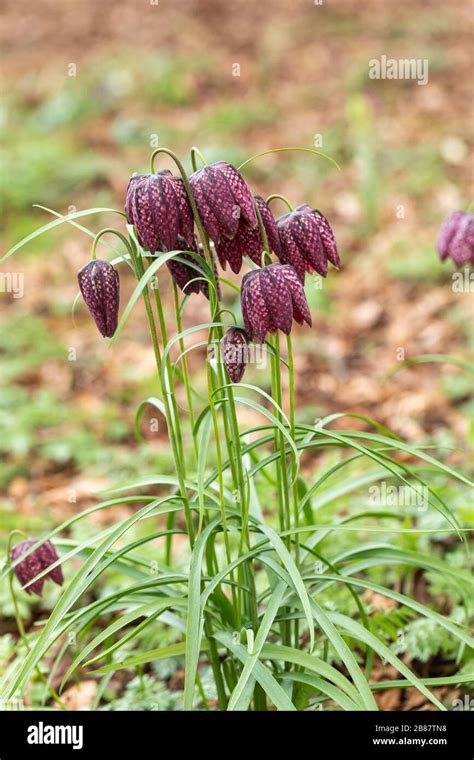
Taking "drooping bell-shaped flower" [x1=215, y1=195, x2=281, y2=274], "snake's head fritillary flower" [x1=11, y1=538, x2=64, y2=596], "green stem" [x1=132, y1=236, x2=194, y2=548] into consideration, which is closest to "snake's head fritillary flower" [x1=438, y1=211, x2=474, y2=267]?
"drooping bell-shaped flower" [x1=215, y1=195, x2=281, y2=274]

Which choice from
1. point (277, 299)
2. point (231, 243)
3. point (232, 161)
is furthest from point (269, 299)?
point (232, 161)

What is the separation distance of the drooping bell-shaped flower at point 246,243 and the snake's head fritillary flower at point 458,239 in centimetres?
80

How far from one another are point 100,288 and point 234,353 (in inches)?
8.5

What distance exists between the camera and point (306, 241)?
1287mm

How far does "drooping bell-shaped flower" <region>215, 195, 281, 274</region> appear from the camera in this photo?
4.12 ft

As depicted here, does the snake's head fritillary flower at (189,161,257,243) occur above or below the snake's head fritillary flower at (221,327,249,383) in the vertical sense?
above

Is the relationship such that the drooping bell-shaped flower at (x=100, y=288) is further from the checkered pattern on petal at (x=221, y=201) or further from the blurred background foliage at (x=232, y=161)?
the blurred background foliage at (x=232, y=161)

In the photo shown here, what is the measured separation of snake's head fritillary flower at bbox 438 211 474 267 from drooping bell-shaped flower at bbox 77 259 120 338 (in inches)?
38.4

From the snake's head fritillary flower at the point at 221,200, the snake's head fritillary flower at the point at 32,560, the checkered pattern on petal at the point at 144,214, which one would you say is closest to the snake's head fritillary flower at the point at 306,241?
the snake's head fritillary flower at the point at 221,200

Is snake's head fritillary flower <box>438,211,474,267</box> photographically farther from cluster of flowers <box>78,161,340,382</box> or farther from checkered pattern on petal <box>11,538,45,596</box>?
checkered pattern on petal <box>11,538,45,596</box>

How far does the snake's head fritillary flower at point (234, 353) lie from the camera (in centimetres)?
126

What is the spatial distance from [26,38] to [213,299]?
5.56 metres
